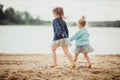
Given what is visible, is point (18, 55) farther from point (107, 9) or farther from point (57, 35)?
point (107, 9)

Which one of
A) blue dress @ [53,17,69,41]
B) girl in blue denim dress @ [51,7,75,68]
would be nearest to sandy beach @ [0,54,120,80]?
girl in blue denim dress @ [51,7,75,68]

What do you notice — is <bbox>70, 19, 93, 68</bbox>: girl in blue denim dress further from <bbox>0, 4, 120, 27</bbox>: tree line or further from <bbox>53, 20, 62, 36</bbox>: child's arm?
<bbox>0, 4, 120, 27</bbox>: tree line

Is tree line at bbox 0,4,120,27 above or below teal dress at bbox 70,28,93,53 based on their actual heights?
above

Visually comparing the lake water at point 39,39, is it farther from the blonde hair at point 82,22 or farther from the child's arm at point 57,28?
the child's arm at point 57,28

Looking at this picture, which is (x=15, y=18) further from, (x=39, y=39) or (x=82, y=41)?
(x=82, y=41)

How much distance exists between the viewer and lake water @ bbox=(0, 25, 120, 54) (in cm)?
522

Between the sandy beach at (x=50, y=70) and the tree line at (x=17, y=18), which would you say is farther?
the tree line at (x=17, y=18)

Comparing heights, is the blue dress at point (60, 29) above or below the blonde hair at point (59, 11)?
below

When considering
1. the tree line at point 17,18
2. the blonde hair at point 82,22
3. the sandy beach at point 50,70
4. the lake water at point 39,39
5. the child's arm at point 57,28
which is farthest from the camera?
the lake water at point 39,39

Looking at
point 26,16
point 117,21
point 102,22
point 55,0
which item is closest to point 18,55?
point 26,16

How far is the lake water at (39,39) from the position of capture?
5219 mm

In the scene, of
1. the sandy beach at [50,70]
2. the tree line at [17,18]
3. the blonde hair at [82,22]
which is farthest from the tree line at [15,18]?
the blonde hair at [82,22]

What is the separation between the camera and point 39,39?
5.95 metres

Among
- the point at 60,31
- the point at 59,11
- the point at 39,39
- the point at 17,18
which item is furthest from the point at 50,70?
the point at 39,39
